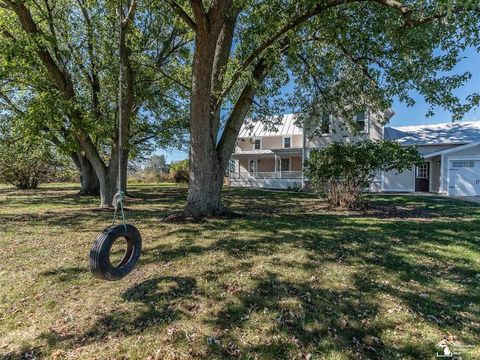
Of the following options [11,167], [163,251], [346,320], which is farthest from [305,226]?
[11,167]

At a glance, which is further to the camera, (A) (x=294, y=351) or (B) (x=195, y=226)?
(B) (x=195, y=226)

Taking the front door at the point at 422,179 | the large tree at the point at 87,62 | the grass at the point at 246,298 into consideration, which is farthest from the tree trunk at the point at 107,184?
the front door at the point at 422,179

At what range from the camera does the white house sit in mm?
18344

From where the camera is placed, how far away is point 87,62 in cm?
1198

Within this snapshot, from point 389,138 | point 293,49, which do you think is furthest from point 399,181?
point 293,49

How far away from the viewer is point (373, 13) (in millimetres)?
8469

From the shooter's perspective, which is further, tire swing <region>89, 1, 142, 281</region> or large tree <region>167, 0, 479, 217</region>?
large tree <region>167, 0, 479, 217</region>

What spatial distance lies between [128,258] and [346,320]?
2.73 m

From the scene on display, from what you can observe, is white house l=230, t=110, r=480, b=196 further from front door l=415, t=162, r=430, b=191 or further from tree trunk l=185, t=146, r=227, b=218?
tree trunk l=185, t=146, r=227, b=218

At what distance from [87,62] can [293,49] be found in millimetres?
8430

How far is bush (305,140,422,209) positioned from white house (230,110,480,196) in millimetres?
1701

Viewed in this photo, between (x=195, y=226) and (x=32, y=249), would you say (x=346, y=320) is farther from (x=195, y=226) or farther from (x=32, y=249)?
(x=32, y=249)

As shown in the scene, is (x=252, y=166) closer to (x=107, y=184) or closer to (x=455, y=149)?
(x=455, y=149)

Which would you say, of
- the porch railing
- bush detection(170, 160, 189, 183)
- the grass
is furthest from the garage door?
bush detection(170, 160, 189, 183)
